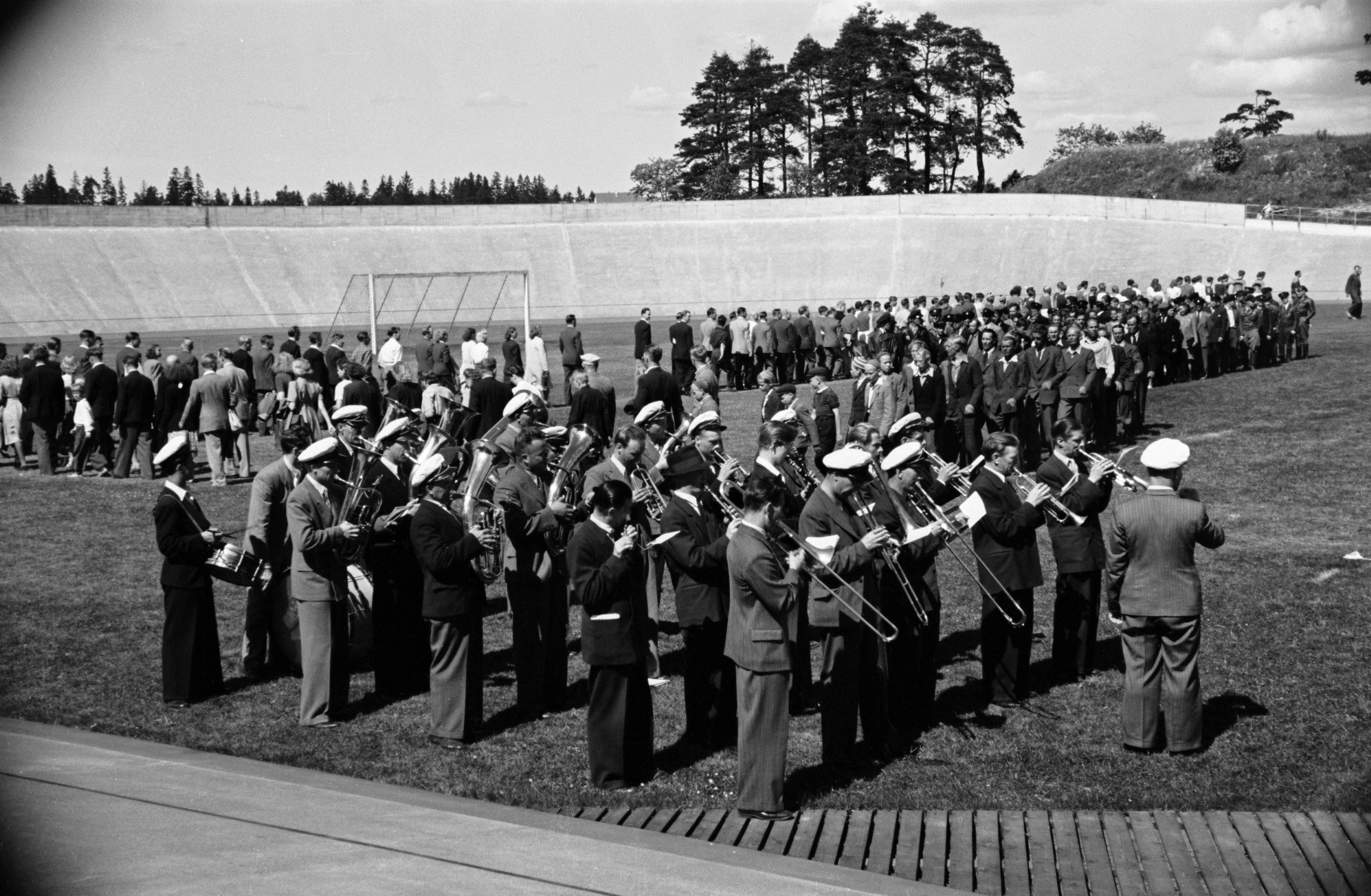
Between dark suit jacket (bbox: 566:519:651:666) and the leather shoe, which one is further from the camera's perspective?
dark suit jacket (bbox: 566:519:651:666)

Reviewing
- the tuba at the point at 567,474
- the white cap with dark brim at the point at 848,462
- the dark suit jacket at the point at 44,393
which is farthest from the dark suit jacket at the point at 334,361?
the white cap with dark brim at the point at 848,462

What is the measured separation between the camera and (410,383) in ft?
64.4

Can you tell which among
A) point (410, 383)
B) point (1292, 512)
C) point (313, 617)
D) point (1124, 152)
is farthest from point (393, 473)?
point (1124, 152)

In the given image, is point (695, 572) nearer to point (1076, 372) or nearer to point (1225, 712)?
point (1225, 712)

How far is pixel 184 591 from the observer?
32.0 feet

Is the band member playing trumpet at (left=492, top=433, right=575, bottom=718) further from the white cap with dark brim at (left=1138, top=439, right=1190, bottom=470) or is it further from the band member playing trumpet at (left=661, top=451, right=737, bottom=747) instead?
the white cap with dark brim at (left=1138, top=439, right=1190, bottom=470)

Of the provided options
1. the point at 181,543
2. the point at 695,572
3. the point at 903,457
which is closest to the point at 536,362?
the point at 181,543

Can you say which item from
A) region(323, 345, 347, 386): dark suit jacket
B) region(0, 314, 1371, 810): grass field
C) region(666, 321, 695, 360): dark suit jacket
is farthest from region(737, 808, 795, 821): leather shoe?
region(666, 321, 695, 360): dark suit jacket

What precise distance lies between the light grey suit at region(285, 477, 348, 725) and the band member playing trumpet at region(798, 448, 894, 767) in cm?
331

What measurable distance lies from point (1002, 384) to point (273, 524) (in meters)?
11.0

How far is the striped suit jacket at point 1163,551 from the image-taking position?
27.8ft

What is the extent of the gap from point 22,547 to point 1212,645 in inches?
510

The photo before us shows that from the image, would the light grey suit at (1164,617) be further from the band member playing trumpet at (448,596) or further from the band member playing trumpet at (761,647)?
the band member playing trumpet at (448,596)

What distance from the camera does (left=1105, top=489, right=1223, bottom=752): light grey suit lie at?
27.9 feet
